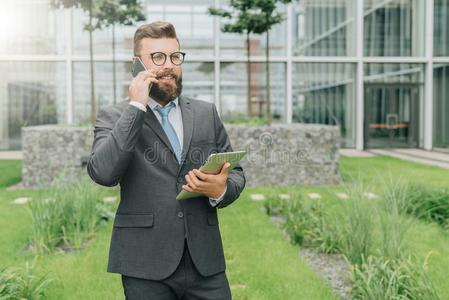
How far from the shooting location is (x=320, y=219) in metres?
6.15

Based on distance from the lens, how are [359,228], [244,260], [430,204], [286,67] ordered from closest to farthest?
[359,228] < [244,260] < [430,204] < [286,67]

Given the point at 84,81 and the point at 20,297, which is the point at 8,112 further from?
the point at 20,297

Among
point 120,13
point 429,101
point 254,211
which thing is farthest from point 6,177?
point 429,101

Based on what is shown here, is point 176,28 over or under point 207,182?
over

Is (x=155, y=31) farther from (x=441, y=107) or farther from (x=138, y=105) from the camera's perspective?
(x=441, y=107)

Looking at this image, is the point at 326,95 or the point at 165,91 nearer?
the point at 165,91

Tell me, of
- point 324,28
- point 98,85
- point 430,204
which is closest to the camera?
point 430,204

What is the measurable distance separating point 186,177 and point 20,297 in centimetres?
255

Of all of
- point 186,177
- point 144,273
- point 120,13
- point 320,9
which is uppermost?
point 320,9

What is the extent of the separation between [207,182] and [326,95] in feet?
61.0

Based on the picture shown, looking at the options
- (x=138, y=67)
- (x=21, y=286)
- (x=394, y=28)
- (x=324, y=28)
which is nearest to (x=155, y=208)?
(x=138, y=67)

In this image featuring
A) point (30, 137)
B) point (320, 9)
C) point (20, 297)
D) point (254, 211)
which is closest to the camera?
point (20, 297)

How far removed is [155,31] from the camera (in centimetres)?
200

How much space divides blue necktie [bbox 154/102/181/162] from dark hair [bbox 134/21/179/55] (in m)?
0.23
